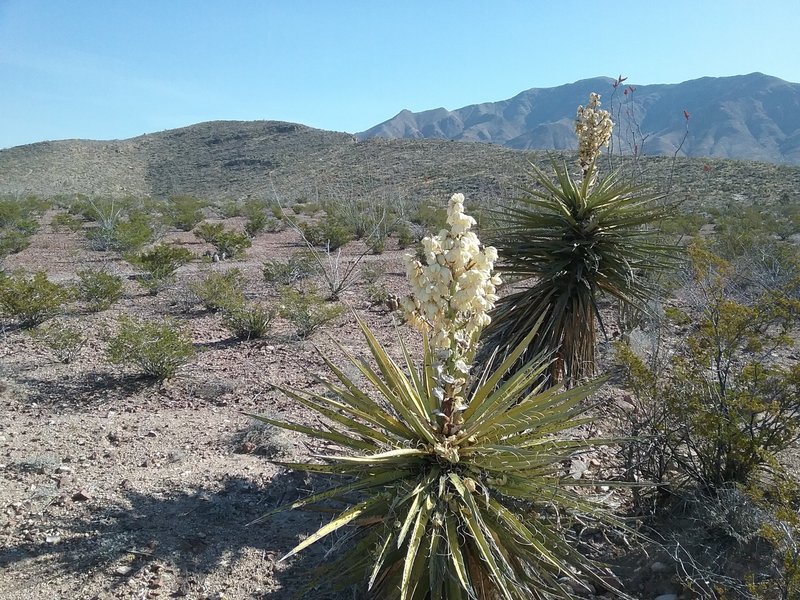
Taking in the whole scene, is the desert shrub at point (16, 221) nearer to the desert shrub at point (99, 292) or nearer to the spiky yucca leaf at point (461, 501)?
the desert shrub at point (99, 292)

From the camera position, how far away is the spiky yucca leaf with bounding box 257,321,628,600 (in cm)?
246

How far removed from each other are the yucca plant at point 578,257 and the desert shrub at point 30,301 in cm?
620

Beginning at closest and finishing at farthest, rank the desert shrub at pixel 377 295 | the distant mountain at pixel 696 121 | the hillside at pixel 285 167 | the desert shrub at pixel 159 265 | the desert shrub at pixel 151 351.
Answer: the desert shrub at pixel 151 351 → the desert shrub at pixel 377 295 → the desert shrub at pixel 159 265 → the hillside at pixel 285 167 → the distant mountain at pixel 696 121

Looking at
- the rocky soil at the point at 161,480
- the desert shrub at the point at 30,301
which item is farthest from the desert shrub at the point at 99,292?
the rocky soil at the point at 161,480

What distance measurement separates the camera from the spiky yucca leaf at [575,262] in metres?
4.22

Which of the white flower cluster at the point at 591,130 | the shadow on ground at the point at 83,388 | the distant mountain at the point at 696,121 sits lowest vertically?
the shadow on ground at the point at 83,388

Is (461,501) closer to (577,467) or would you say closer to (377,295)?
(577,467)

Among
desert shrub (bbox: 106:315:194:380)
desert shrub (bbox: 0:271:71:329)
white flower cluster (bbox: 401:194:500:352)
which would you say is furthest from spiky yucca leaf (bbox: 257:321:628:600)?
desert shrub (bbox: 0:271:71:329)

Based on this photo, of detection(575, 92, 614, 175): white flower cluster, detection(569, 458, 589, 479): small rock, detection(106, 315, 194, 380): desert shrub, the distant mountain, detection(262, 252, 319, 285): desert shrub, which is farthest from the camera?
the distant mountain

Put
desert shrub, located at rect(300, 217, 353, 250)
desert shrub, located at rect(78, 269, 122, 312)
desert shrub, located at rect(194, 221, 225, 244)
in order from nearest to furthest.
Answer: desert shrub, located at rect(78, 269, 122, 312)
desert shrub, located at rect(300, 217, 353, 250)
desert shrub, located at rect(194, 221, 225, 244)

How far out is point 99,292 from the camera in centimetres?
869

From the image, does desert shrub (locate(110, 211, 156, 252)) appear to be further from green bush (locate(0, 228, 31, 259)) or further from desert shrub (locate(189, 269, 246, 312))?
desert shrub (locate(189, 269, 246, 312))

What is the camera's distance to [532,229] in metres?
4.61

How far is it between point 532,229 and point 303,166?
39547mm
